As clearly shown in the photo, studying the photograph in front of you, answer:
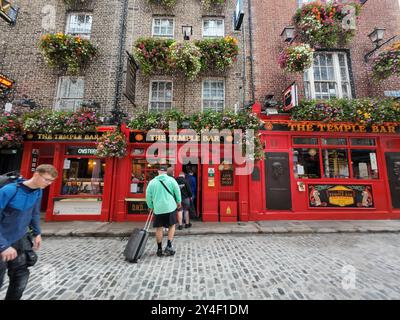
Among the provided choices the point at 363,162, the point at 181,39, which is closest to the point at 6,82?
the point at 181,39

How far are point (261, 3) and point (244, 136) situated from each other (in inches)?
293

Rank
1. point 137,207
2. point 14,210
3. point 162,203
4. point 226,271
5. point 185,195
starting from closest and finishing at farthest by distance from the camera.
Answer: point 14,210
point 226,271
point 162,203
point 185,195
point 137,207

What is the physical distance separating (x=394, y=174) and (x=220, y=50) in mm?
9439

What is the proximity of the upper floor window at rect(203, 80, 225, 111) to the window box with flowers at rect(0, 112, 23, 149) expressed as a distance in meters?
7.64

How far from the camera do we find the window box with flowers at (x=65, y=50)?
26.3 ft

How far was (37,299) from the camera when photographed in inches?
113

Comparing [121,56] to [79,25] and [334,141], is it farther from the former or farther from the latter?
[334,141]

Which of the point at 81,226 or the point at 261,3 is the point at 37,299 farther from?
the point at 261,3

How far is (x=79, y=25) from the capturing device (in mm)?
9133

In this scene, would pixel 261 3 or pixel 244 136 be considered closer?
pixel 244 136

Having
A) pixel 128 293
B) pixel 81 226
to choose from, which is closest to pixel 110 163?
pixel 81 226

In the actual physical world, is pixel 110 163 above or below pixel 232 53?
below

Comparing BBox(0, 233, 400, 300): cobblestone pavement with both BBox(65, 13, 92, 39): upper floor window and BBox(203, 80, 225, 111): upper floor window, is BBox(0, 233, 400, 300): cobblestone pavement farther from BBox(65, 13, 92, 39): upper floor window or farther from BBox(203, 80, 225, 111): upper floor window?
BBox(65, 13, 92, 39): upper floor window

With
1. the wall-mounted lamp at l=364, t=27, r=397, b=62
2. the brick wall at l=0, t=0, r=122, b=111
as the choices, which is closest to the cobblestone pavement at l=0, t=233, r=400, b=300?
the brick wall at l=0, t=0, r=122, b=111
